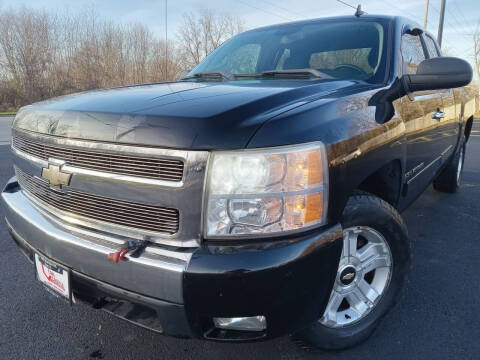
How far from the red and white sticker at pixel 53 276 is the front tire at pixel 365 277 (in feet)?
3.68

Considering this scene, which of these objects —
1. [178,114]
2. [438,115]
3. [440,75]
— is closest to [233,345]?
[178,114]

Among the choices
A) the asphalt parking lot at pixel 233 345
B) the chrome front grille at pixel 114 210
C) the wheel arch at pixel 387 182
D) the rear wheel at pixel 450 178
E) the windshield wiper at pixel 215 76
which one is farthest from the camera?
the rear wheel at pixel 450 178

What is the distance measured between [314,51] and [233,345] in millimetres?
2067

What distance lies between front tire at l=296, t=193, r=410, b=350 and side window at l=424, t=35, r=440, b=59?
225cm

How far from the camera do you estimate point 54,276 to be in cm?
173

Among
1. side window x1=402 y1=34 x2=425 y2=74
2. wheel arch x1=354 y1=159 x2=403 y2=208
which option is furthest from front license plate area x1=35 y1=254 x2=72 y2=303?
side window x1=402 y1=34 x2=425 y2=74

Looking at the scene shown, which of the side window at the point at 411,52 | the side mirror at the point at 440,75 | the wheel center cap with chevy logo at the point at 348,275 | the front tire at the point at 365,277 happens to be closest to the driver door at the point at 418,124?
the side window at the point at 411,52

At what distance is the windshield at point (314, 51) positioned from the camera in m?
2.42

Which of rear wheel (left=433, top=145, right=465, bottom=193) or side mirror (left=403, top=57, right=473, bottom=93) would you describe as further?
rear wheel (left=433, top=145, right=465, bottom=193)

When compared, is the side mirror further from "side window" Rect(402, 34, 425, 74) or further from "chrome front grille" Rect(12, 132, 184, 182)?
"chrome front grille" Rect(12, 132, 184, 182)

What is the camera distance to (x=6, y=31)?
1267 inches

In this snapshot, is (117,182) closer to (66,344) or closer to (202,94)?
(202,94)

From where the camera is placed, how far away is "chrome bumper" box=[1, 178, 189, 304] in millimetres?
1332

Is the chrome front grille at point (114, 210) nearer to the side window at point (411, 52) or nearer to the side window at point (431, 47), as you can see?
the side window at point (411, 52)
